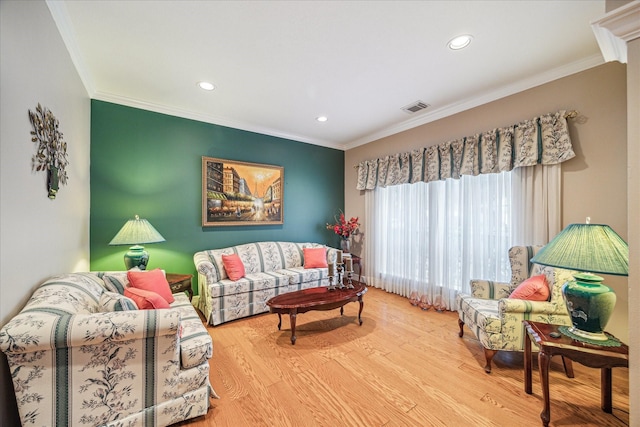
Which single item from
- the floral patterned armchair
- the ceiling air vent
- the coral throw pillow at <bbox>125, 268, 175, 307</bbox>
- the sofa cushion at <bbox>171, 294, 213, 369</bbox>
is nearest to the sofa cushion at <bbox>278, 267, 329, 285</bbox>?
the coral throw pillow at <bbox>125, 268, 175, 307</bbox>

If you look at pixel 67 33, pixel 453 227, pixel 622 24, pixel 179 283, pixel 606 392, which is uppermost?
pixel 67 33

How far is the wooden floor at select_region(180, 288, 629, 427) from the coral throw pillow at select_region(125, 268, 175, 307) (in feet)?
2.54

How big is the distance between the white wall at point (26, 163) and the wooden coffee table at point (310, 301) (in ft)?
5.63

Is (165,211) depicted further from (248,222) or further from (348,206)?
(348,206)

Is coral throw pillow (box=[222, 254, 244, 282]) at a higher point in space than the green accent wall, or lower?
lower

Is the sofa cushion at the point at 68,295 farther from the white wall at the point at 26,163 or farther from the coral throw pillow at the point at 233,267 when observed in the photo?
the coral throw pillow at the point at 233,267

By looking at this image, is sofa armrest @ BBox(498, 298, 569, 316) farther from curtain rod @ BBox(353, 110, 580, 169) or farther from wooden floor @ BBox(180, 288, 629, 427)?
curtain rod @ BBox(353, 110, 580, 169)

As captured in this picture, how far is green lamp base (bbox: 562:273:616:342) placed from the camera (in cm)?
147

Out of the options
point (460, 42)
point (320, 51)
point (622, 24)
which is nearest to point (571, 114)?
point (460, 42)

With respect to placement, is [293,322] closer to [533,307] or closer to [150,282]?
[150,282]

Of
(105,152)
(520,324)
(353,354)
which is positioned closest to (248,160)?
(105,152)

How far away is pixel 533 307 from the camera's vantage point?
6.36ft

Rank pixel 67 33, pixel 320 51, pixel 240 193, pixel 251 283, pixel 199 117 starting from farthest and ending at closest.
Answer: pixel 240 193 → pixel 199 117 → pixel 251 283 → pixel 320 51 → pixel 67 33

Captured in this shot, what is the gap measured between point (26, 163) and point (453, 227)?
4.12 metres
